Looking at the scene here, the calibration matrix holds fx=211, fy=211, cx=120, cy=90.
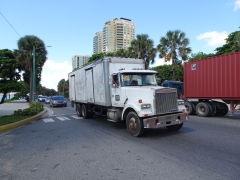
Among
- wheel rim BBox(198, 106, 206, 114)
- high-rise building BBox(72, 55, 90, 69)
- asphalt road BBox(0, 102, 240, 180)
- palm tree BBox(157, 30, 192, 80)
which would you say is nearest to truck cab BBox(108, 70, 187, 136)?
asphalt road BBox(0, 102, 240, 180)

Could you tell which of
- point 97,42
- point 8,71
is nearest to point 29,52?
point 8,71

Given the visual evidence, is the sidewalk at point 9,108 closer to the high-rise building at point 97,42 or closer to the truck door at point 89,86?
the truck door at point 89,86

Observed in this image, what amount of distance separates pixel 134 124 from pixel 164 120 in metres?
1.06

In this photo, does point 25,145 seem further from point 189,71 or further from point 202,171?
point 189,71

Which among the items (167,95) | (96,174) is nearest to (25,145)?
(96,174)

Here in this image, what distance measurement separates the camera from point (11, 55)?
41.8 metres

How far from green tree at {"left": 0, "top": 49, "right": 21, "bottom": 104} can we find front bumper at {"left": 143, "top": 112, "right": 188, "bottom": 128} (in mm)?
39444

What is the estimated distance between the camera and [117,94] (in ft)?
28.9

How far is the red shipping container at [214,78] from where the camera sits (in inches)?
454

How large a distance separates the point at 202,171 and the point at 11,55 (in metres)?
45.0

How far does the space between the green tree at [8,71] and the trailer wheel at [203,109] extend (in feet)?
120

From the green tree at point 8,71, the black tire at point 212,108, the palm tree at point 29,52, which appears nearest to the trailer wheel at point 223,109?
the black tire at point 212,108

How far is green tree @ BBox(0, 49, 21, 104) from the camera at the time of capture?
1569 inches

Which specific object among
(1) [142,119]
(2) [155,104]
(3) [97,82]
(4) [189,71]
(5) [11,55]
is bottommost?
(1) [142,119]
